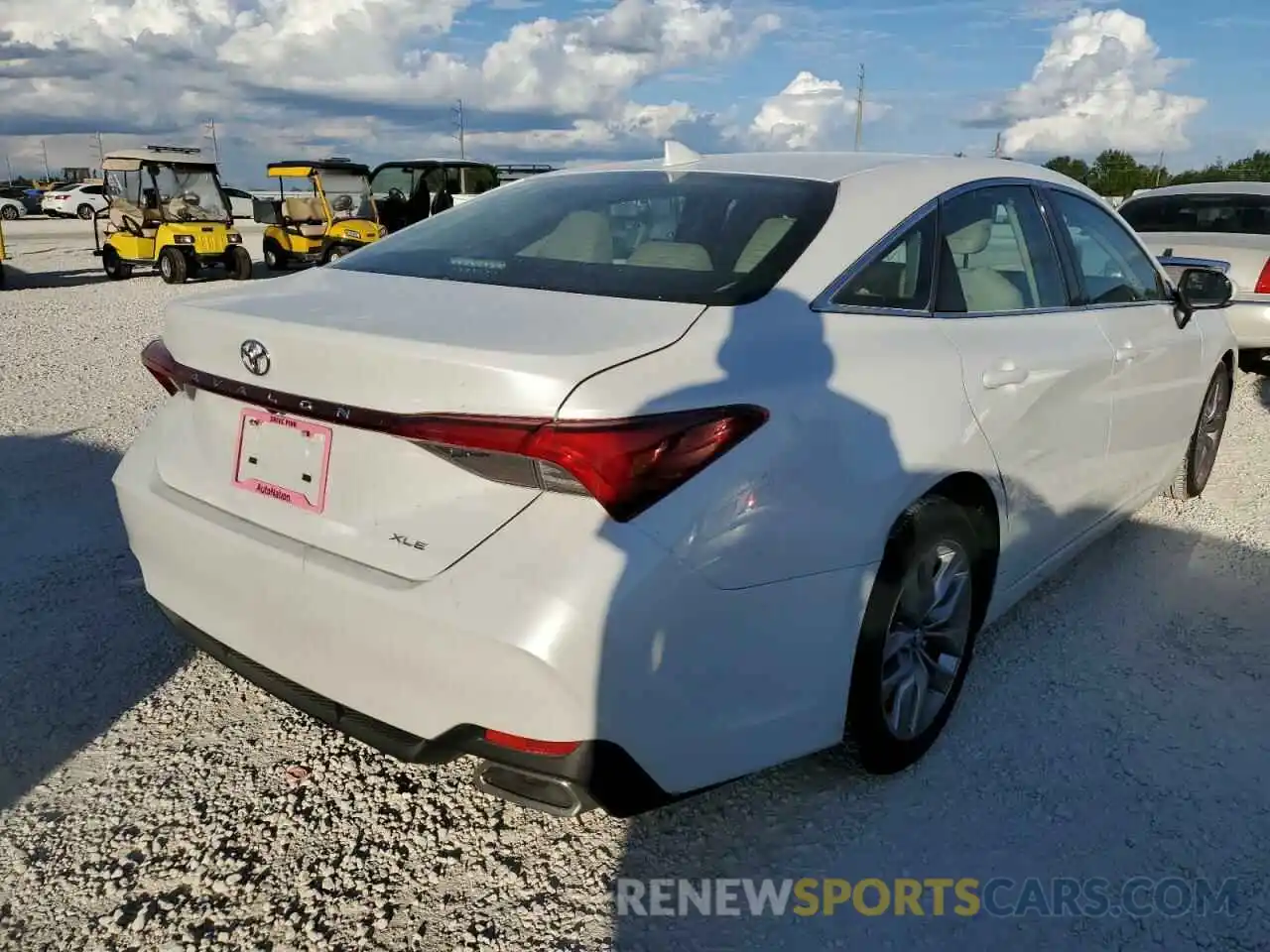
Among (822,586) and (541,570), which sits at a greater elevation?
(541,570)

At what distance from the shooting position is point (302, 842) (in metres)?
2.33

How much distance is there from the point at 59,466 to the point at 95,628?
2129 millimetres

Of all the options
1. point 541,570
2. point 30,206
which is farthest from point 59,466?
point 30,206

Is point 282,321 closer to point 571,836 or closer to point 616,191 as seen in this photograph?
point 616,191

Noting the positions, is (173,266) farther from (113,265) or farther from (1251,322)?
(1251,322)

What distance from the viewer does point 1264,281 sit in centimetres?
709

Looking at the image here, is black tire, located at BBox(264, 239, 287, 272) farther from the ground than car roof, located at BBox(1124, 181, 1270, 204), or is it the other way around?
car roof, located at BBox(1124, 181, 1270, 204)

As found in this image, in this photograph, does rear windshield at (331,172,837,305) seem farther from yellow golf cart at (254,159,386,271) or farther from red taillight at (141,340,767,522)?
yellow golf cart at (254,159,386,271)

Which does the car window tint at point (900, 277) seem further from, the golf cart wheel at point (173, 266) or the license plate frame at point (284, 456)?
the golf cart wheel at point (173, 266)

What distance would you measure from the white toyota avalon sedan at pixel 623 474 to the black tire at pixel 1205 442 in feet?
7.06

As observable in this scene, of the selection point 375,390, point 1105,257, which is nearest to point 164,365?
point 375,390

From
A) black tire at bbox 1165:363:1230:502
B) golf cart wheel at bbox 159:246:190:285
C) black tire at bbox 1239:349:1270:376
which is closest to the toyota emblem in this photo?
black tire at bbox 1165:363:1230:502

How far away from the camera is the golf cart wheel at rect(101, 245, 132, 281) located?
16.2m

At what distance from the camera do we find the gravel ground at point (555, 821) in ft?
6.92
